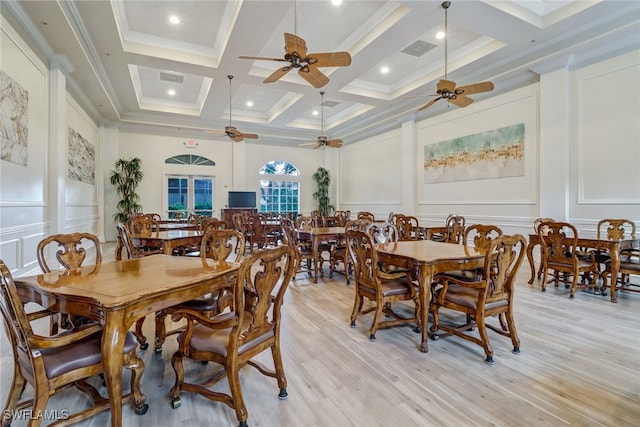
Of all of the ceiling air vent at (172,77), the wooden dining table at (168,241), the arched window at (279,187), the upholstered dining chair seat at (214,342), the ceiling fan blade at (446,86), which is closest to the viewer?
the upholstered dining chair seat at (214,342)

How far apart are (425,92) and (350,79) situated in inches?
77.0

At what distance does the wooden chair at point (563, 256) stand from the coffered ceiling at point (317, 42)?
10.6 feet

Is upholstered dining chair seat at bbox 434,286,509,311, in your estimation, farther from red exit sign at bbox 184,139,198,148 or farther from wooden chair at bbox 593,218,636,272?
red exit sign at bbox 184,139,198,148

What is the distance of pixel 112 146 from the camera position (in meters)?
9.31

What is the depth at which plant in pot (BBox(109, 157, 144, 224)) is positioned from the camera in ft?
30.0

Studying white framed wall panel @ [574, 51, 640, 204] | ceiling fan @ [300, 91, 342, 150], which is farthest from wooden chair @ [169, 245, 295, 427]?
ceiling fan @ [300, 91, 342, 150]

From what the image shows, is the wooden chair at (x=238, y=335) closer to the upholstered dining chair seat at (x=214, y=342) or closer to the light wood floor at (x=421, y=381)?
the upholstered dining chair seat at (x=214, y=342)

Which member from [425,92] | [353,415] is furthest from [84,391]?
[425,92]

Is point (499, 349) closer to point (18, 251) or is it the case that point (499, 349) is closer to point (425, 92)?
point (18, 251)

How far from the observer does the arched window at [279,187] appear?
1164 centimetres

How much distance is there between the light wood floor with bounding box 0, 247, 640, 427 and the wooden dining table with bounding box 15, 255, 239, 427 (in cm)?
57

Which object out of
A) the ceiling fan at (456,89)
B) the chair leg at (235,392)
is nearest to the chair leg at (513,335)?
the chair leg at (235,392)

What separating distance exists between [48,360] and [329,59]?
3.88m

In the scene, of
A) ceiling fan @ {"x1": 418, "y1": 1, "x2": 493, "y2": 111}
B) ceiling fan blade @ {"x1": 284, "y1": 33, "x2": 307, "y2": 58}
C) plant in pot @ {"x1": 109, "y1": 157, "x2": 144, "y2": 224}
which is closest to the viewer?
ceiling fan blade @ {"x1": 284, "y1": 33, "x2": 307, "y2": 58}
